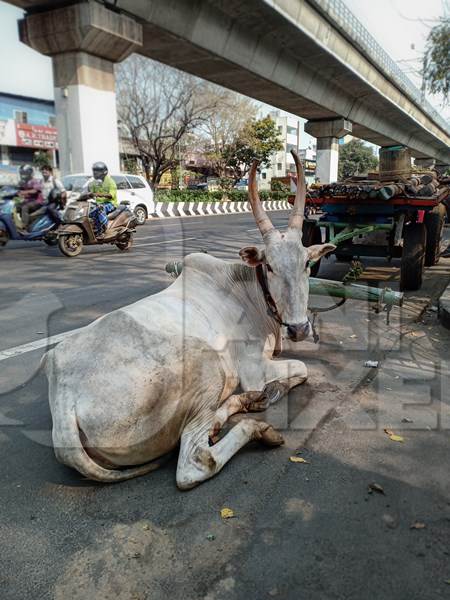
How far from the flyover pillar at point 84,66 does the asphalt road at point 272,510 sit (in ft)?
37.1

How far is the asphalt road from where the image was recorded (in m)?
1.96

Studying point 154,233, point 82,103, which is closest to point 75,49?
point 82,103

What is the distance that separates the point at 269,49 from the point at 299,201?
1620 centimetres

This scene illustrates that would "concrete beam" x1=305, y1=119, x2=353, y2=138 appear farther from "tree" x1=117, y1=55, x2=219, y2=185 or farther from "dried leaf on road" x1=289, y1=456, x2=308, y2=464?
"dried leaf on road" x1=289, y1=456, x2=308, y2=464

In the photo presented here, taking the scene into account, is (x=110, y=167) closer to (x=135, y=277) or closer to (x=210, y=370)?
(x=135, y=277)

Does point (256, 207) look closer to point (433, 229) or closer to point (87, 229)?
point (433, 229)

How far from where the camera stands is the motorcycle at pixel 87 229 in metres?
9.87

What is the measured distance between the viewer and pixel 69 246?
9.89 metres

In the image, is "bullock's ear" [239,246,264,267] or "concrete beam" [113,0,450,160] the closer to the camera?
"bullock's ear" [239,246,264,267]

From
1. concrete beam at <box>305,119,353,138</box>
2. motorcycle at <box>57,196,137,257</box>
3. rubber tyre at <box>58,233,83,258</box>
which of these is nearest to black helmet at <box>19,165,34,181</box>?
motorcycle at <box>57,196,137,257</box>

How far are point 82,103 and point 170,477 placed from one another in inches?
527

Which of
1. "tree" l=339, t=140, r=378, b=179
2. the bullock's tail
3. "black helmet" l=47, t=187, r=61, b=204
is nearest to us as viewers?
the bullock's tail

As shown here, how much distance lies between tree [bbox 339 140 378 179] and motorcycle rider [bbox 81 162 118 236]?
6448 centimetres

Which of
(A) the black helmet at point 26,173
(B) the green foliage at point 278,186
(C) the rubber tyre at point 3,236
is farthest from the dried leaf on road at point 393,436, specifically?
(B) the green foliage at point 278,186
